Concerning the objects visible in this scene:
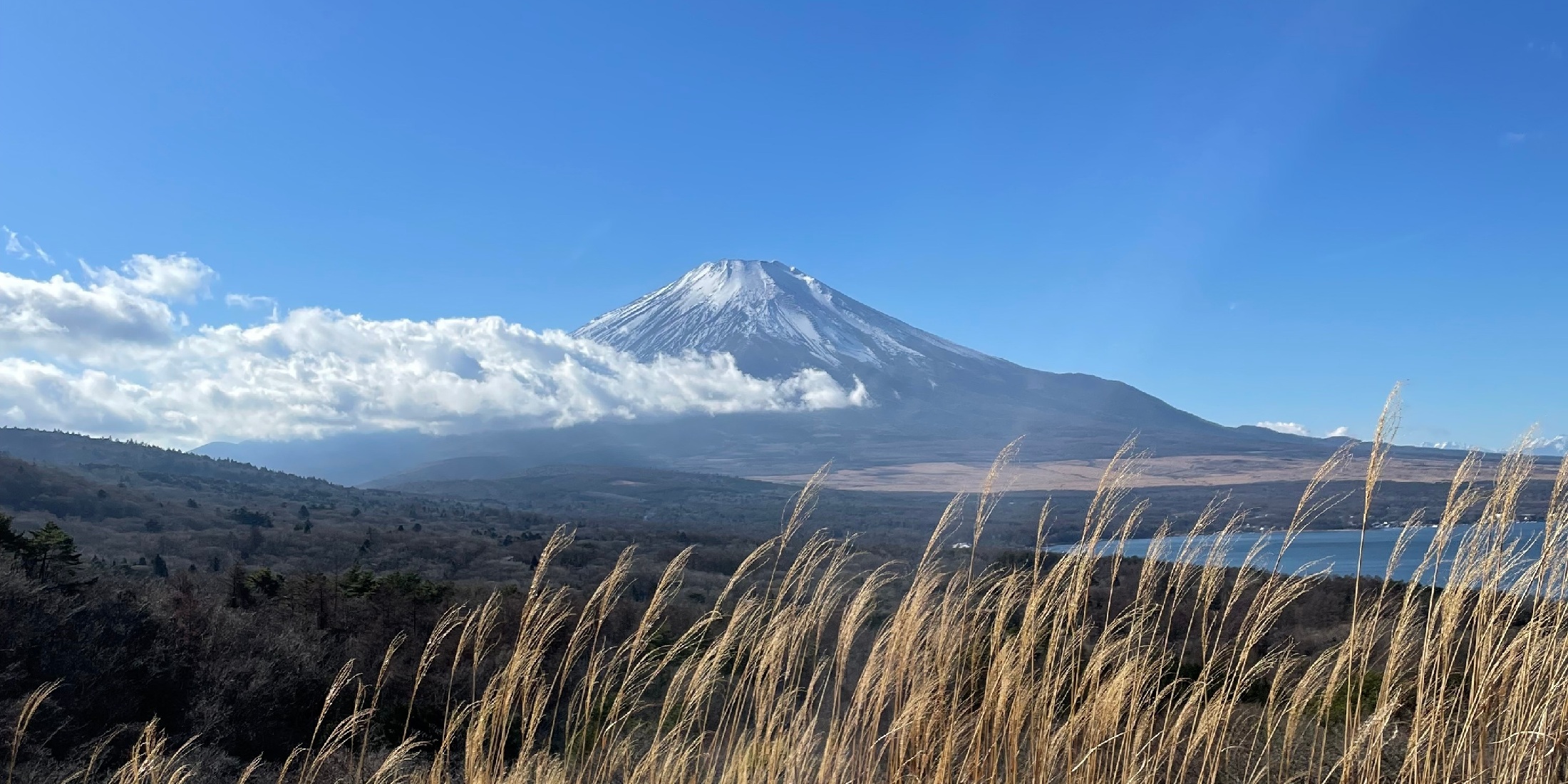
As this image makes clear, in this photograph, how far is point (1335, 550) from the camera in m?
33.0

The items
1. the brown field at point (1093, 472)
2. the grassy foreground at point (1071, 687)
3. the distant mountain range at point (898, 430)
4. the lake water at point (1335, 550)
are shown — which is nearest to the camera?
the grassy foreground at point (1071, 687)

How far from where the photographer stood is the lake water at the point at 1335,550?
135 inches

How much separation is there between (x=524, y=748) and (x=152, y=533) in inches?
1574

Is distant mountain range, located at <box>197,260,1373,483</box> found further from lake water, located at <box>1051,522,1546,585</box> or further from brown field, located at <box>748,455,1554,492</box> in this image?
lake water, located at <box>1051,522,1546,585</box>

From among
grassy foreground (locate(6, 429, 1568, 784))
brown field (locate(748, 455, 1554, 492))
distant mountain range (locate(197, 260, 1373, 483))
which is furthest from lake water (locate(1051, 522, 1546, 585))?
distant mountain range (locate(197, 260, 1373, 483))

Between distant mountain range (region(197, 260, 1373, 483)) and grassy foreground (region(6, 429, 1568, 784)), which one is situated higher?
distant mountain range (region(197, 260, 1373, 483))

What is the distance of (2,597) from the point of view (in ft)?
26.7

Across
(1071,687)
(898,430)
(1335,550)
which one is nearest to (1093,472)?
(1335,550)

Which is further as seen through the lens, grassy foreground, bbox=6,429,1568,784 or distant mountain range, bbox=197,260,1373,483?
distant mountain range, bbox=197,260,1373,483

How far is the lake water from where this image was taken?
11.2 ft

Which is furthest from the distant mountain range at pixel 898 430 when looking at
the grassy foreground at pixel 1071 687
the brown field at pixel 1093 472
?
the grassy foreground at pixel 1071 687

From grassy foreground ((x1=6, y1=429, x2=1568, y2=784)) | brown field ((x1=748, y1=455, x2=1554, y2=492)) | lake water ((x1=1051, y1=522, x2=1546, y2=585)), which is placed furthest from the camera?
brown field ((x1=748, y1=455, x2=1554, y2=492))

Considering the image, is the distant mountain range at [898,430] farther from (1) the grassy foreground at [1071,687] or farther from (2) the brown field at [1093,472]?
(1) the grassy foreground at [1071,687]

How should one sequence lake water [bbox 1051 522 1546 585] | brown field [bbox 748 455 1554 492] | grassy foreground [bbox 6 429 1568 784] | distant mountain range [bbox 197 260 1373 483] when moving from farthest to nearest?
distant mountain range [bbox 197 260 1373 483]
brown field [bbox 748 455 1554 492]
lake water [bbox 1051 522 1546 585]
grassy foreground [bbox 6 429 1568 784]
